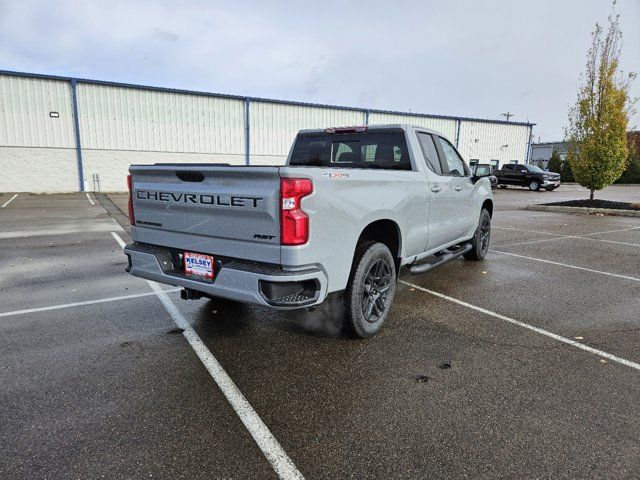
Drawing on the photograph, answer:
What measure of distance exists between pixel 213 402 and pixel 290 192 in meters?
1.51

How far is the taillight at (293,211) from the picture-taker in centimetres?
290

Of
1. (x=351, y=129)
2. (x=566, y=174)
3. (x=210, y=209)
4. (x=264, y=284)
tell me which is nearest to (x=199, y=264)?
(x=210, y=209)

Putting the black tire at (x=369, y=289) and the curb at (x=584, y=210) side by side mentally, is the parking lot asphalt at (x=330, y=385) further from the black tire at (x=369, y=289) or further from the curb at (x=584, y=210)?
the curb at (x=584, y=210)

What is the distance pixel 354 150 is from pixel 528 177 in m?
27.7

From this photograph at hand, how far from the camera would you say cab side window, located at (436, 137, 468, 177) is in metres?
5.48

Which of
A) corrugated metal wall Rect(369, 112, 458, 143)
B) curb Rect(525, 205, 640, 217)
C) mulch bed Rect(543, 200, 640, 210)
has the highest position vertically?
corrugated metal wall Rect(369, 112, 458, 143)

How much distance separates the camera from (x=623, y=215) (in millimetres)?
14562

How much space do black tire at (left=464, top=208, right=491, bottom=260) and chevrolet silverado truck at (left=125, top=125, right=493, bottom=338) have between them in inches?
82.5

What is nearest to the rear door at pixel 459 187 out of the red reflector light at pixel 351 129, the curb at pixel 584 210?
the red reflector light at pixel 351 129

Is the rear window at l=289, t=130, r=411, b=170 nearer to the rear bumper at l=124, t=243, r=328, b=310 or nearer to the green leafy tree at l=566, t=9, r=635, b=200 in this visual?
the rear bumper at l=124, t=243, r=328, b=310

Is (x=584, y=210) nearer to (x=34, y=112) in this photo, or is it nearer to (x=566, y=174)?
(x=34, y=112)

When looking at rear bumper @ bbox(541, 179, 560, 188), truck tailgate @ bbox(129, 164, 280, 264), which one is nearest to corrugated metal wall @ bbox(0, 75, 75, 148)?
truck tailgate @ bbox(129, 164, 280, 264)

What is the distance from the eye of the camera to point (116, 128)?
2294 cm

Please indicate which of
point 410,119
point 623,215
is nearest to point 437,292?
point 623,215
